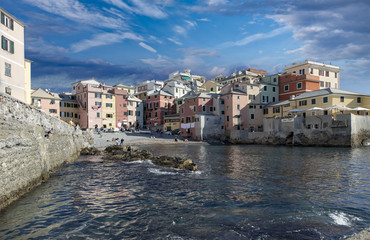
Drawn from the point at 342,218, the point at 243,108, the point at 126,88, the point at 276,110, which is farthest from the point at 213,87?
the point at 342,218

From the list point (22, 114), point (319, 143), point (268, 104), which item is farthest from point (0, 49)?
point (268, 104)

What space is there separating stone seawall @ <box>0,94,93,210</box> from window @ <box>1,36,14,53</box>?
48.9ft

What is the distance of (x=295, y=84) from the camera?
74750 millimetres

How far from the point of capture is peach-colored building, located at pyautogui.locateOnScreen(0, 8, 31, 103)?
94.2 feet

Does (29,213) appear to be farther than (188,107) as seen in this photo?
No

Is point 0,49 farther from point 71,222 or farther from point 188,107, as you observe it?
point 188,107

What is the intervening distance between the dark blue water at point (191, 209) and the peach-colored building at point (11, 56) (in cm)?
1759

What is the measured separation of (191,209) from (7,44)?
30687mm

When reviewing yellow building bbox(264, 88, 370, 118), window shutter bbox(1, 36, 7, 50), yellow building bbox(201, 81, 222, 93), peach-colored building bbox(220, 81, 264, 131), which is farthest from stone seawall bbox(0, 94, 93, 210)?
yellow building bbox(201, 81, 222, 93)

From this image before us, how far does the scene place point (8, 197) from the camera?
11.4m

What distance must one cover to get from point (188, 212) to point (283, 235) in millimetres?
4418

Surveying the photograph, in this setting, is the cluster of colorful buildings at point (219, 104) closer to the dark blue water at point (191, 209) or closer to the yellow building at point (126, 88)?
the yellow building at point (126, 88)

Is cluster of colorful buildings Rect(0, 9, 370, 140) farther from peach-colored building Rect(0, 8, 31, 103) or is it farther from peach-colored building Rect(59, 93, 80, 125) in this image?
peach-colored building Rect(0, 8, 31, 103)

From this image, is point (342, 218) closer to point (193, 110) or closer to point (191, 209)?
point (191, 209)
